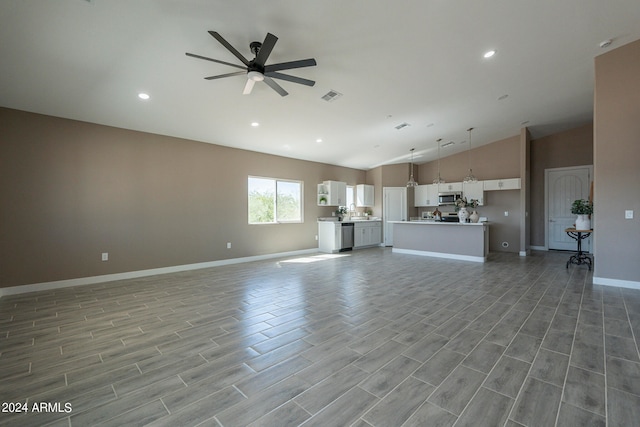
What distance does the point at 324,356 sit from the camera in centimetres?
217

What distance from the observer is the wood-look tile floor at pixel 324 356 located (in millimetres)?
1568

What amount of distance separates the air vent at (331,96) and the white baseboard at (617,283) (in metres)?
5.16

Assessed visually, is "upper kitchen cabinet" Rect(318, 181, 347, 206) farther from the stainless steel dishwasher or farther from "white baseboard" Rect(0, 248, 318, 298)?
"white baseboard" Rect(0, 248, 318, 298)

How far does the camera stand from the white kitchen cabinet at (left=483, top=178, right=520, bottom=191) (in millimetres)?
7332

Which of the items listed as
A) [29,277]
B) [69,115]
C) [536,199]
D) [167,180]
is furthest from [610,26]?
[29,277]

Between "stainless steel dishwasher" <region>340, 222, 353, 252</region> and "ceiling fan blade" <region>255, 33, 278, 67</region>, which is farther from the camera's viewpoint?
"stainless steel dishwasher" <region>340, 222, 353, 252</region>

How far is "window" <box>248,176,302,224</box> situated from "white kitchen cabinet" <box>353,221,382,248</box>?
6.43 ft

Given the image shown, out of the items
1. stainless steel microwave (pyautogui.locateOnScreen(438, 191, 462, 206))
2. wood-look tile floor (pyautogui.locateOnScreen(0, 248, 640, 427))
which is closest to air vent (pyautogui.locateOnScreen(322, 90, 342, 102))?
wood-look tile floor (pyautogui.locateOnScreen(0, 248, 640, 427))

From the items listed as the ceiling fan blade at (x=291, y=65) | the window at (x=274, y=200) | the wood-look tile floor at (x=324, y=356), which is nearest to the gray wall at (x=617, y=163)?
the wood-look tile floor at (x=324, y=356)

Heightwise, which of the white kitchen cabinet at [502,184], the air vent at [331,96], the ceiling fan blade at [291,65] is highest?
the air vent at [331,96]

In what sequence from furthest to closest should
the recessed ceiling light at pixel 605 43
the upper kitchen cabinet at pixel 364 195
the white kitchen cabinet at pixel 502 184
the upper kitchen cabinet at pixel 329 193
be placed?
1. the upper kitchen cabinet at pixel 364 195
2. the upper kitchen cabinet at pixel 329 193
3. the white kitchen cabinet at pixel 502 184
4. the recessed ceiling light at pixel 605 43

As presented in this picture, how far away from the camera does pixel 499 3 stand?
280 cm

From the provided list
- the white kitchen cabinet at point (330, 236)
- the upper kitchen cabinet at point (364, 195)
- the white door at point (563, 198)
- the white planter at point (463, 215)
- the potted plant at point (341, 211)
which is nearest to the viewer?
the white planter at point (463, 215)

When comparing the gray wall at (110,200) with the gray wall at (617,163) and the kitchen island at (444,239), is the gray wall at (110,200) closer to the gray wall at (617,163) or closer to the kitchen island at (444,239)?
the kitchen island at (444,239)
